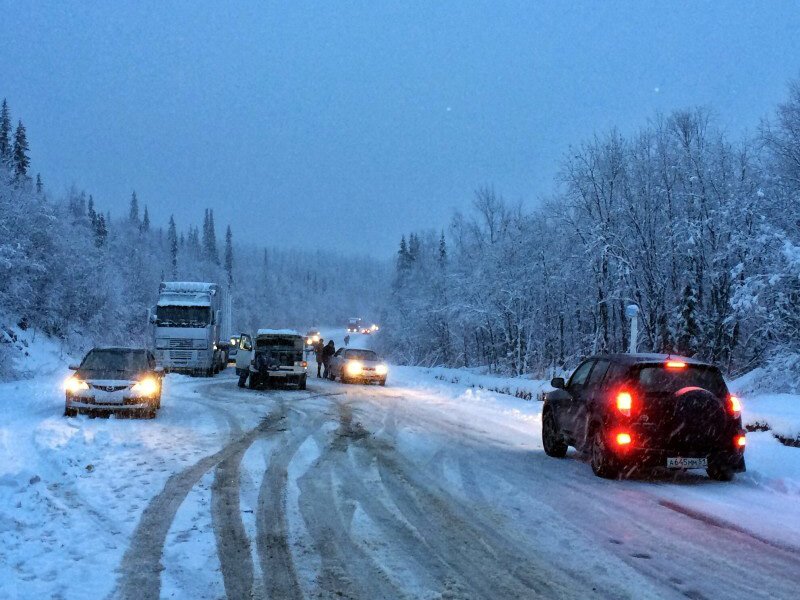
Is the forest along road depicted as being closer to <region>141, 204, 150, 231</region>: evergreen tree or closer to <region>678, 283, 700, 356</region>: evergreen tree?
<region>678, 283, 700, 356</region>: evergreen tree

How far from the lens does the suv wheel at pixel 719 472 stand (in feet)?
30.8

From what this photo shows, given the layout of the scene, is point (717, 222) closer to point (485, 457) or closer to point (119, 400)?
point (485, 457)

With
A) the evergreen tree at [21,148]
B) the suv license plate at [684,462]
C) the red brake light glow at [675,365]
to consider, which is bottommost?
the suv license plate at [684,462]

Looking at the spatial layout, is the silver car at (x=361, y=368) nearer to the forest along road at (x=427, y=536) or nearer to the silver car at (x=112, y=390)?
the silver car at (x=112, y=390)

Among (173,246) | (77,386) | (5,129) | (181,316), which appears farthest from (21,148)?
(173,246)

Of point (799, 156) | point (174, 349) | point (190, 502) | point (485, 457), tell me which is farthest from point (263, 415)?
point (799, 156)

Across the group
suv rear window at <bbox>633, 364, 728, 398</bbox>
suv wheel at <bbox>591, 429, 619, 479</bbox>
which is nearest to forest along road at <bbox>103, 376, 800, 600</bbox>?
suv wheel at <bbox>591, 429, 619, 479</bbox>

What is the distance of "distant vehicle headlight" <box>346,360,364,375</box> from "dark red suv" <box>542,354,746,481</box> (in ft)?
67.9

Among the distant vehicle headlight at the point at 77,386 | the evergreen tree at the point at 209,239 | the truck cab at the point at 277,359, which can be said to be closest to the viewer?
the distant vehicle headlight at the point at 77,386

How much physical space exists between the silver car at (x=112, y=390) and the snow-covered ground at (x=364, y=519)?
115 centimetres

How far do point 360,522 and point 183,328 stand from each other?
25.9 meters

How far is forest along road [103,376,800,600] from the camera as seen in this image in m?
5.04

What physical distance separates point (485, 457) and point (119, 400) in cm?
815

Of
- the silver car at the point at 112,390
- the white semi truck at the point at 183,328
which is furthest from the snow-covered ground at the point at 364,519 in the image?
the white semi truck at the point at 183,328
